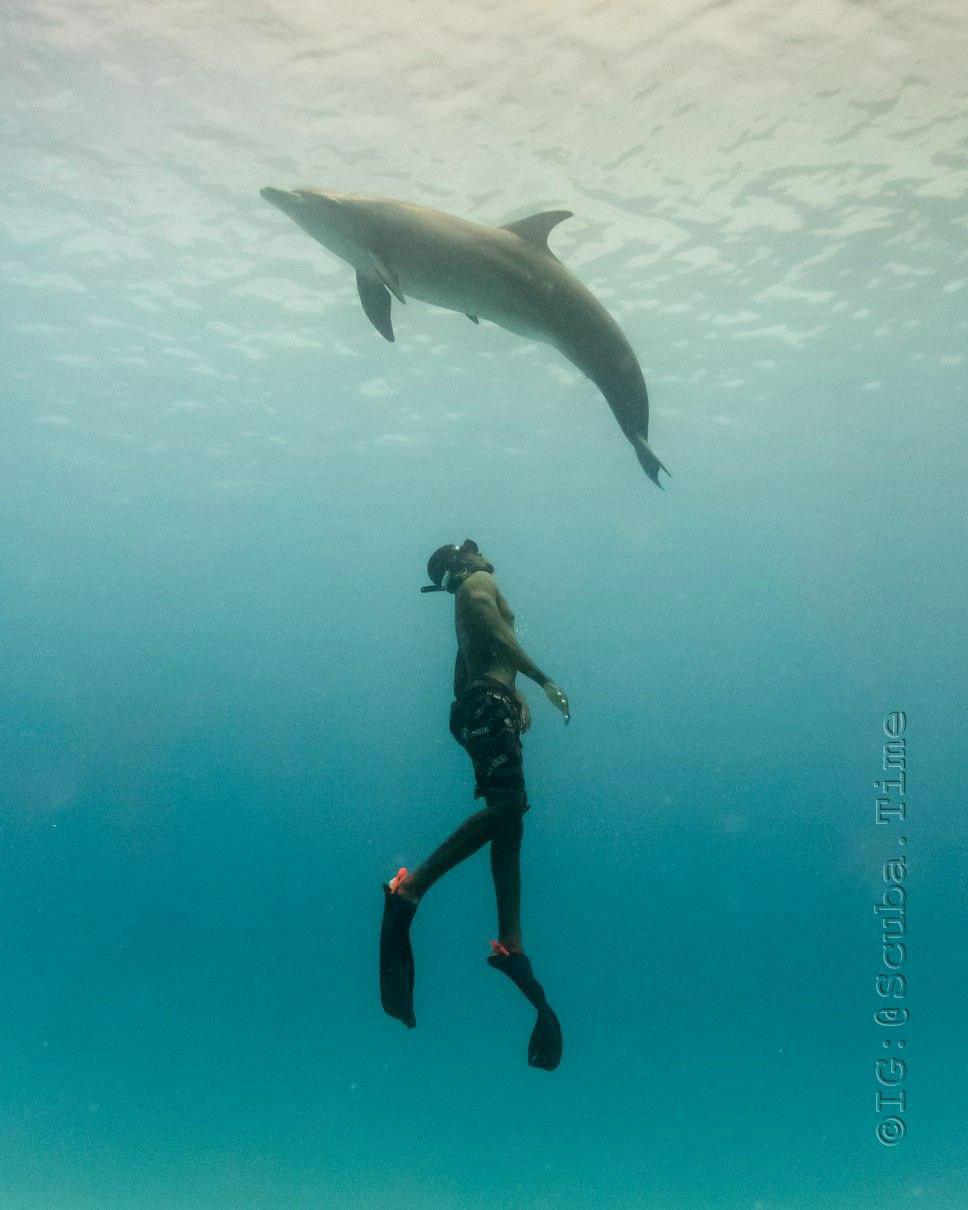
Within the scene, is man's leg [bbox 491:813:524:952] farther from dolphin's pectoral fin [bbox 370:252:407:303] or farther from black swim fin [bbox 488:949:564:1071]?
dolphin's pectoral fin [bbox 370:252:407:303]

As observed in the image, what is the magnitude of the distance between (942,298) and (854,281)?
3011 mm

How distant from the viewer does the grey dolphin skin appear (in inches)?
230

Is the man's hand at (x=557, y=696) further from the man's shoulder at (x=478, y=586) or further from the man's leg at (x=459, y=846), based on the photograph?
the man's shoulder at (x=478, y=586)

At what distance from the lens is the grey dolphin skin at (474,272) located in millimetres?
5840

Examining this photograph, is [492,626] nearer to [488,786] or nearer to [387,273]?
[488,786]

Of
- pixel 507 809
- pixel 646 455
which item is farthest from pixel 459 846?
pixel 646 455

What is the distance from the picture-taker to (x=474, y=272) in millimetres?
5883

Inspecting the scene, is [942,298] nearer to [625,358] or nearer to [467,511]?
[625,358]

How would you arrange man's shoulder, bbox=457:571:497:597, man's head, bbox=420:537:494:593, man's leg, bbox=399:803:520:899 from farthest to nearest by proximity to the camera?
man's head, bbox=420:537:494:593 < man's shoulder, bbox=457:571:497:597 < man's leg, bbox=399:803:520:899

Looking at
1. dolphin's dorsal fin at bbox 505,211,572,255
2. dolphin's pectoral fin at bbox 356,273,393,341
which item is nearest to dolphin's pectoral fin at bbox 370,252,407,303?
dolphin's pectoral fin at bbox 356,273,393,341

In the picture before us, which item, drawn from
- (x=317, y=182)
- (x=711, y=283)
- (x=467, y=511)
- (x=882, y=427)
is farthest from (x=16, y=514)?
(x=882, y=427)

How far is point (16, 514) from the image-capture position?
42.3m

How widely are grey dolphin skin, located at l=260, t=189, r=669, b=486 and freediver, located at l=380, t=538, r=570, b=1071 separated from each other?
6.01 feet

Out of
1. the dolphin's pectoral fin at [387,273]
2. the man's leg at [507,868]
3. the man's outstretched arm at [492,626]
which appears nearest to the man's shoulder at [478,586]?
the man's outstretched arm at [492,626]
